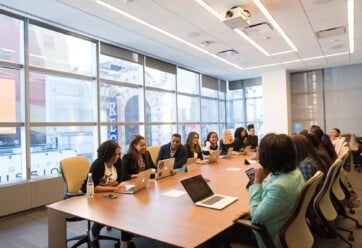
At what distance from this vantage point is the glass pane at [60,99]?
4430 mm

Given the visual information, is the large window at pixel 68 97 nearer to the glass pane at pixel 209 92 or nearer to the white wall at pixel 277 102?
the glass pane at pixel 209 92

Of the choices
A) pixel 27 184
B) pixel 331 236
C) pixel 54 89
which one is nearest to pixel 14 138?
pixel 27 184

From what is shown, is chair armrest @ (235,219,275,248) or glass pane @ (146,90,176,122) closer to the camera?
chair armrest @ (235,219,275,248)

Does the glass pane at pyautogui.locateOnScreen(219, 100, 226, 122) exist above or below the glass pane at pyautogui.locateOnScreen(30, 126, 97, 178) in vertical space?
above

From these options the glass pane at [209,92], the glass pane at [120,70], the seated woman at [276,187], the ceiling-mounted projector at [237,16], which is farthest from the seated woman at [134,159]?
the glass pane at [209,92]

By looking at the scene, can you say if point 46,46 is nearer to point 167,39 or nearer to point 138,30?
point 138,30

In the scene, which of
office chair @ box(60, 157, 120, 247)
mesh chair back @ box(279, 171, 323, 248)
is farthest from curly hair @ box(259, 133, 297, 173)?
office chair @ box(60, 157, 120, 247)

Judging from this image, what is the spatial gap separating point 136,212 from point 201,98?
6.96m

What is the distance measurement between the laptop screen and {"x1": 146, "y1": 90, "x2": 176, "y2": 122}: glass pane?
429 cm

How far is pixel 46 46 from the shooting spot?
15.1 feet

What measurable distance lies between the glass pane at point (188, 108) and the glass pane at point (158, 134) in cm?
53

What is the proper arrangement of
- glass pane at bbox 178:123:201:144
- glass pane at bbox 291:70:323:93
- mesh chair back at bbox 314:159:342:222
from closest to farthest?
mesh chair back at bbox 314:159:342:222 < glass pane at bbox 178:123:201:144 < glass pane at bbox 291:70:323:93

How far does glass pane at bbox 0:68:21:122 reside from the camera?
4.00 m

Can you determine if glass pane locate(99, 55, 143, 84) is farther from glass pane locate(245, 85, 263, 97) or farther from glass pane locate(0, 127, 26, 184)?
glass pane locate(245, 85, 263, 97)
